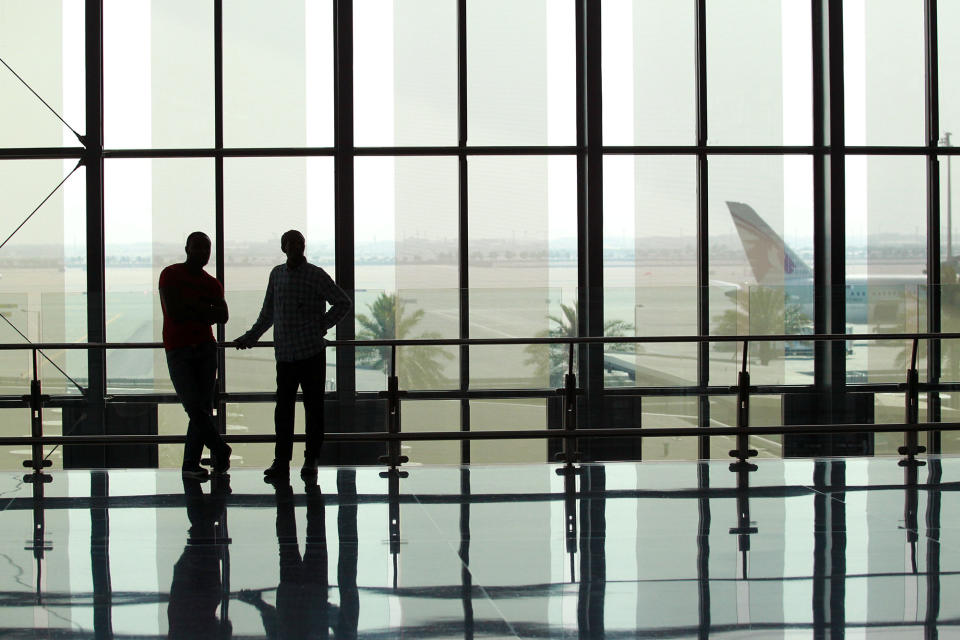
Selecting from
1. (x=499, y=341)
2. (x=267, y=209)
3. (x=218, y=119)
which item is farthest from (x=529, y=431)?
(x=218, y=119)

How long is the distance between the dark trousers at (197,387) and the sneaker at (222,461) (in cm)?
2

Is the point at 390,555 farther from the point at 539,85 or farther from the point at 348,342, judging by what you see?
the point at 539,85

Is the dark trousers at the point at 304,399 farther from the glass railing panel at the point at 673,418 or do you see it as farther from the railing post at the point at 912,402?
the glass railing panel at the point at 673,418

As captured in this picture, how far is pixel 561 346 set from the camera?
28.5ft

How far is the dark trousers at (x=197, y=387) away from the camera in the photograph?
19.6 feet

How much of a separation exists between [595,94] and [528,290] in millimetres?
2086

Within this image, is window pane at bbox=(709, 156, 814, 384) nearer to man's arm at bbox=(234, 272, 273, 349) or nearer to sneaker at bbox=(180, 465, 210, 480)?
man's arm at bbox=(234, 272, 273, 349)

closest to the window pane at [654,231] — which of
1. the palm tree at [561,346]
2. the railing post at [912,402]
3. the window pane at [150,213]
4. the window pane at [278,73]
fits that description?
the palm tree at [561,346]

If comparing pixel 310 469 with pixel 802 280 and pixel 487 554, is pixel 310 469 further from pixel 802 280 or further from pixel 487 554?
pixel 802 280

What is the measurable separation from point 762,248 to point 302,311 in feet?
19.7

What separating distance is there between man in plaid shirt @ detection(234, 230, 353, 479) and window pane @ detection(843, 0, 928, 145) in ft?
22.1

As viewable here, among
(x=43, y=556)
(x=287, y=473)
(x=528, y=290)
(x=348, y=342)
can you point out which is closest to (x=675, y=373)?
(x=528, y=290)

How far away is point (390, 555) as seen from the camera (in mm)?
4527

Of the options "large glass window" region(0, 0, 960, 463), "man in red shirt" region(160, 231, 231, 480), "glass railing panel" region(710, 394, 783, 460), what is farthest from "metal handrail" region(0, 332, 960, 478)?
"large glass window" region(0, 0, 960, 463)
